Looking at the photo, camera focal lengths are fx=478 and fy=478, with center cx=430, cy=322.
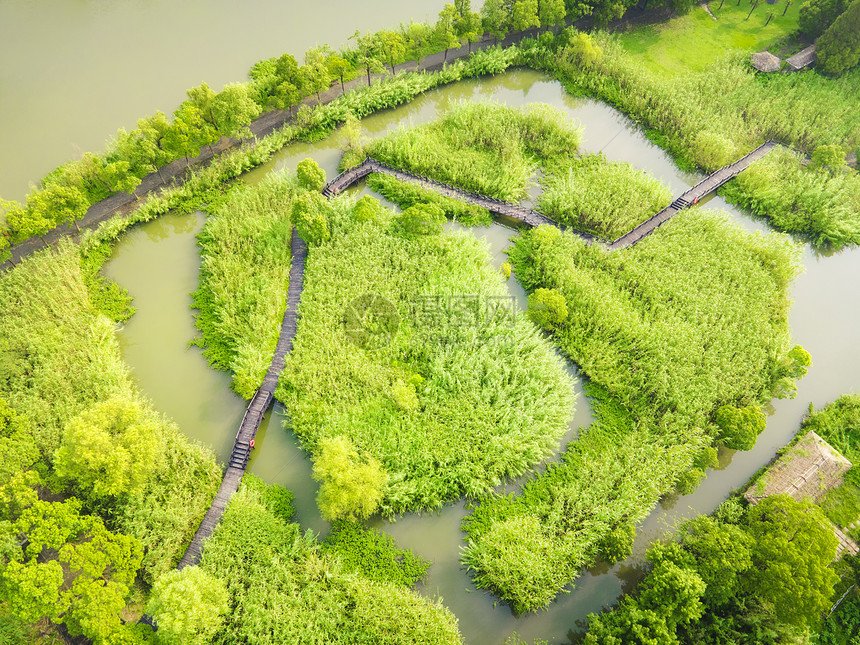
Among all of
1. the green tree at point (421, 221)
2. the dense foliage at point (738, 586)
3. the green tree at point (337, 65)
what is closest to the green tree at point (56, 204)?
the green tree at point (421, 221)

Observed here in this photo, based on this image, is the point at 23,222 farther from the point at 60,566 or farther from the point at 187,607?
the point at 187,607

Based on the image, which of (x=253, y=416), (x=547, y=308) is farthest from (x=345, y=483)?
(x=547, y=308)

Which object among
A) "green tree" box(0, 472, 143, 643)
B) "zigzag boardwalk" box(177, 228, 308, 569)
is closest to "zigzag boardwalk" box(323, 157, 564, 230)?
"zigzag boardwalk" box(177, 228, 308, 569)

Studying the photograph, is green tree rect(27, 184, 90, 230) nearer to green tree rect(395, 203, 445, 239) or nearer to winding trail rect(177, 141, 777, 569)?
winding trail rect(177, 141, 777, 569)

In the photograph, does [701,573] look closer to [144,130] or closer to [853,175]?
[853,175]

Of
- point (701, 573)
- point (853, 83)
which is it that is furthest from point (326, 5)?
point (701, 573)
